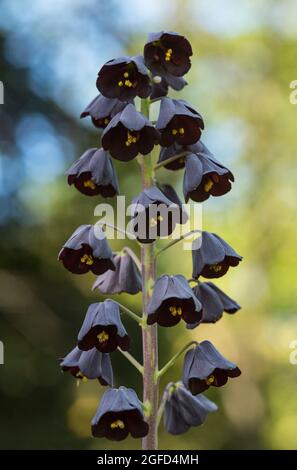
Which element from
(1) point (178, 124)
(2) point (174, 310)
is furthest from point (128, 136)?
(2) point (174, 310)

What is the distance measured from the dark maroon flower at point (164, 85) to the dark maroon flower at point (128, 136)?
29 cm

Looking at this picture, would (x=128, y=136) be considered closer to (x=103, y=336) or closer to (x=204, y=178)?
(x=204, y=178)

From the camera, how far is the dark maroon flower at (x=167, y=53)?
8.80 ft

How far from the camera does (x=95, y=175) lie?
2.63 m

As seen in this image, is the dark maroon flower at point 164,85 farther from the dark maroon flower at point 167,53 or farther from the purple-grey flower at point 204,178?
the purple-grey flower at point 204,178

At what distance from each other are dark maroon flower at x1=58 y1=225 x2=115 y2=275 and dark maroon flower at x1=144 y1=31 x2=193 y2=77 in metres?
0.74

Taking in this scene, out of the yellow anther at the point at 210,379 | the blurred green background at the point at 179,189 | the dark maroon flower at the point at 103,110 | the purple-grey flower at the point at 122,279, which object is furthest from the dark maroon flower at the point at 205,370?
the blurred green background at the point at 179,189

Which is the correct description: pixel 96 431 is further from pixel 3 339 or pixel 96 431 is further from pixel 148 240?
pixel 3 339

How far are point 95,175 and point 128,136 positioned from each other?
0.76 feet

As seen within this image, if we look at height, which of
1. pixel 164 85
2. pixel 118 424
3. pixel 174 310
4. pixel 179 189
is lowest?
pixel 118 424

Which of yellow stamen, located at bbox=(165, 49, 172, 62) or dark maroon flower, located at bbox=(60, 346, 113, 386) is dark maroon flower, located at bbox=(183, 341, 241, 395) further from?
yellow stamen, located at bbox=(165, 49, 172, 62)

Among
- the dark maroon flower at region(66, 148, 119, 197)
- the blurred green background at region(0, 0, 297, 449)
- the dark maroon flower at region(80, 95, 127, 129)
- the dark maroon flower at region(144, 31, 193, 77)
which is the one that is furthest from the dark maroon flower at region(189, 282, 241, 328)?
the blurred green background at region(0, 0, 297, 449)

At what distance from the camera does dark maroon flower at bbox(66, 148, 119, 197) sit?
8.65ft
